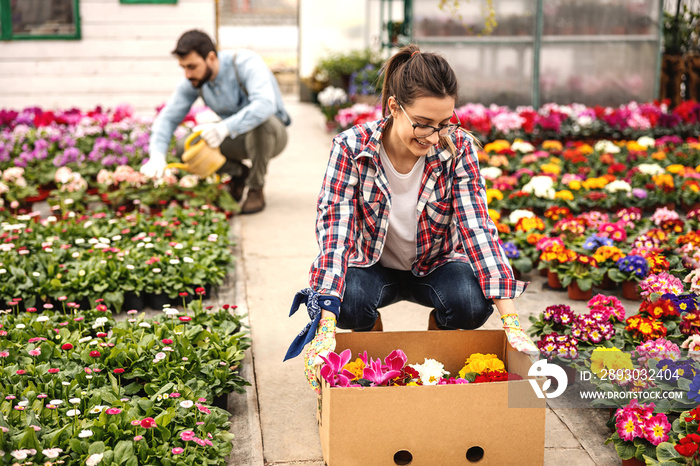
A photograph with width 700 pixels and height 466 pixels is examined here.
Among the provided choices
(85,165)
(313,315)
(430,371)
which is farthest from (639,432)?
(85,165)

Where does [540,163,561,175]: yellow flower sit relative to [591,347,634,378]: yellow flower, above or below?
above

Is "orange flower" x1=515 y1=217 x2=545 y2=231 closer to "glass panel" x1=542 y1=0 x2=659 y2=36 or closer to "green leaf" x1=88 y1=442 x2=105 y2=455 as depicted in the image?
"green leaf" x1=88 y1=442 x2=105 y2=455

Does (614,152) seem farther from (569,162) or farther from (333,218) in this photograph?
(333,218)

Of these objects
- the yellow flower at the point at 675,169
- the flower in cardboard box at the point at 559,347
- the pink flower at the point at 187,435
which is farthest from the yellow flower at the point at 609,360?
the yellow flower at the point at 675,169

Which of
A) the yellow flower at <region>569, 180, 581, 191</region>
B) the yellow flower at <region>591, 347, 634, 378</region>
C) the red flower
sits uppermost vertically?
the yellow flower at <region>569, 180, 581, 191</region>

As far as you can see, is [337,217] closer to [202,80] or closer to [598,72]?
[202,80]

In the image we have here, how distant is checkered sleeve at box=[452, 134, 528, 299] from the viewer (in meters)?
2.27

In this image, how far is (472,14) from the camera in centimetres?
784

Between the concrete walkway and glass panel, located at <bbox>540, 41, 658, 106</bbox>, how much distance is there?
3.60m

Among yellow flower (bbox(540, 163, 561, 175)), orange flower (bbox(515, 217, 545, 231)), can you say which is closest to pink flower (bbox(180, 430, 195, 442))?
orange flower (bbox(515, 217, 545, 231))

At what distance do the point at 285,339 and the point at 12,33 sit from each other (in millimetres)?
6037

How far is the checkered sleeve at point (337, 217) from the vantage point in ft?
7.30

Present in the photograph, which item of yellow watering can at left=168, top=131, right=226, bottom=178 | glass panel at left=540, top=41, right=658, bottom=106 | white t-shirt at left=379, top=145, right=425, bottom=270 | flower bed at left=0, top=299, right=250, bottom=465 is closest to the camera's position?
flower bed at left=0, top=299, right=250, bottom=465

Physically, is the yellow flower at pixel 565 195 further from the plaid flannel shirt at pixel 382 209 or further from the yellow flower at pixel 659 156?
the plaid flannel shirt at pixel 382 209
